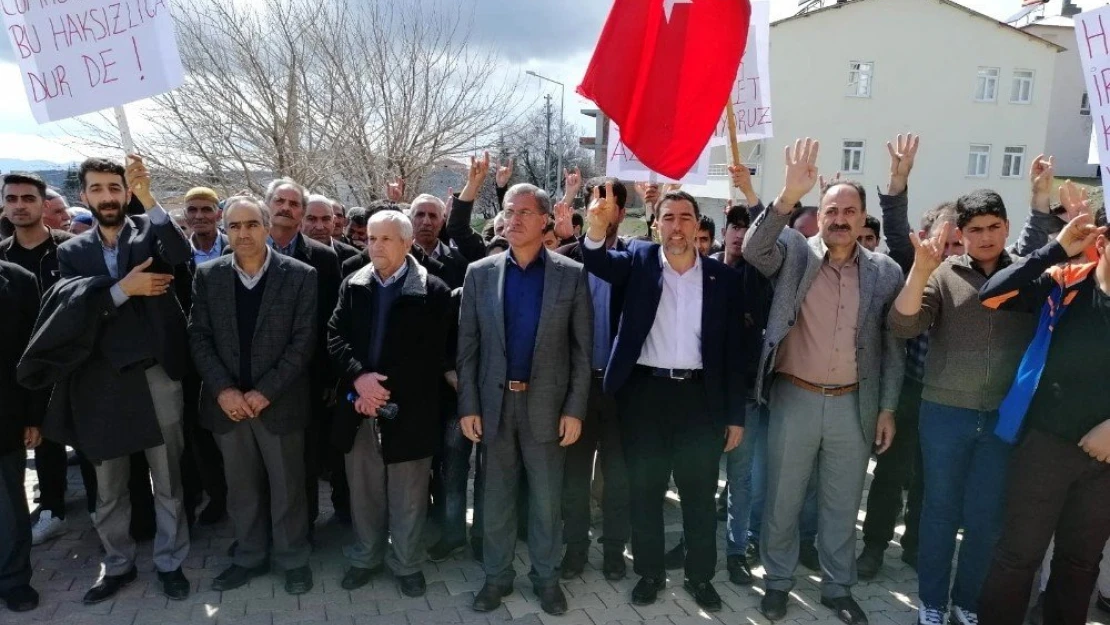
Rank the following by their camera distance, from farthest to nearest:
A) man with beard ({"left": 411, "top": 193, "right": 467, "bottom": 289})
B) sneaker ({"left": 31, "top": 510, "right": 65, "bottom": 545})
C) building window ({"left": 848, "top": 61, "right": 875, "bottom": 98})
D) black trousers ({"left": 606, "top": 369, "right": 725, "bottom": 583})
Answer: building window ({"left": 848, "top": 61, "right": 875, "bottom": 98}), man with beard ({"left": 411, "top": 193, "right": 467, "bottom": 289}), sneaker ({"left": 31, "top": 510, "right": 65, "bottom": 545}), black trousers ({"left": 606, "top": 369, "right": 725, "bottom": 583})

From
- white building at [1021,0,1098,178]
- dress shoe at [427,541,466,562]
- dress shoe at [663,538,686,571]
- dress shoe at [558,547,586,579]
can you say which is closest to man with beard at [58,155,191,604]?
dress shoe at [427,541,466,562]

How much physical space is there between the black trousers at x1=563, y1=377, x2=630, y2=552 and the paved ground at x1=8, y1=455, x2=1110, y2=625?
26 cm

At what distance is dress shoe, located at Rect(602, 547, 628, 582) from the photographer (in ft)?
14.1

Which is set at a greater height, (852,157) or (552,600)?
(852,157)

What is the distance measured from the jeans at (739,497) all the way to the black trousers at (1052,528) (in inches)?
52.7

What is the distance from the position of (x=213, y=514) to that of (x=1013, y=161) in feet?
115

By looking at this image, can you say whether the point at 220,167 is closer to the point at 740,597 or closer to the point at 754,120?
the point at 754,120

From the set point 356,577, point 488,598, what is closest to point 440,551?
point 356,577

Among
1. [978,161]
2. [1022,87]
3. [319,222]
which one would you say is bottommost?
[319,222]

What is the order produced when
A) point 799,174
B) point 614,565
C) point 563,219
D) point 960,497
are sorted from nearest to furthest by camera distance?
point 799,174
point 960,497
point 563,219
point 614,565

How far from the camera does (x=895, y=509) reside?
177 inches

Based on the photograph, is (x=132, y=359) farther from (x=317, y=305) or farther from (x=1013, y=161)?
(x=1013, y=161)

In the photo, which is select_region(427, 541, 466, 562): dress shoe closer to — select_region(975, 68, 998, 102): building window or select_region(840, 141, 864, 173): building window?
select_region(840, 141, 864, 173): building window

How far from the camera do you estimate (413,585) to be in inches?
159
